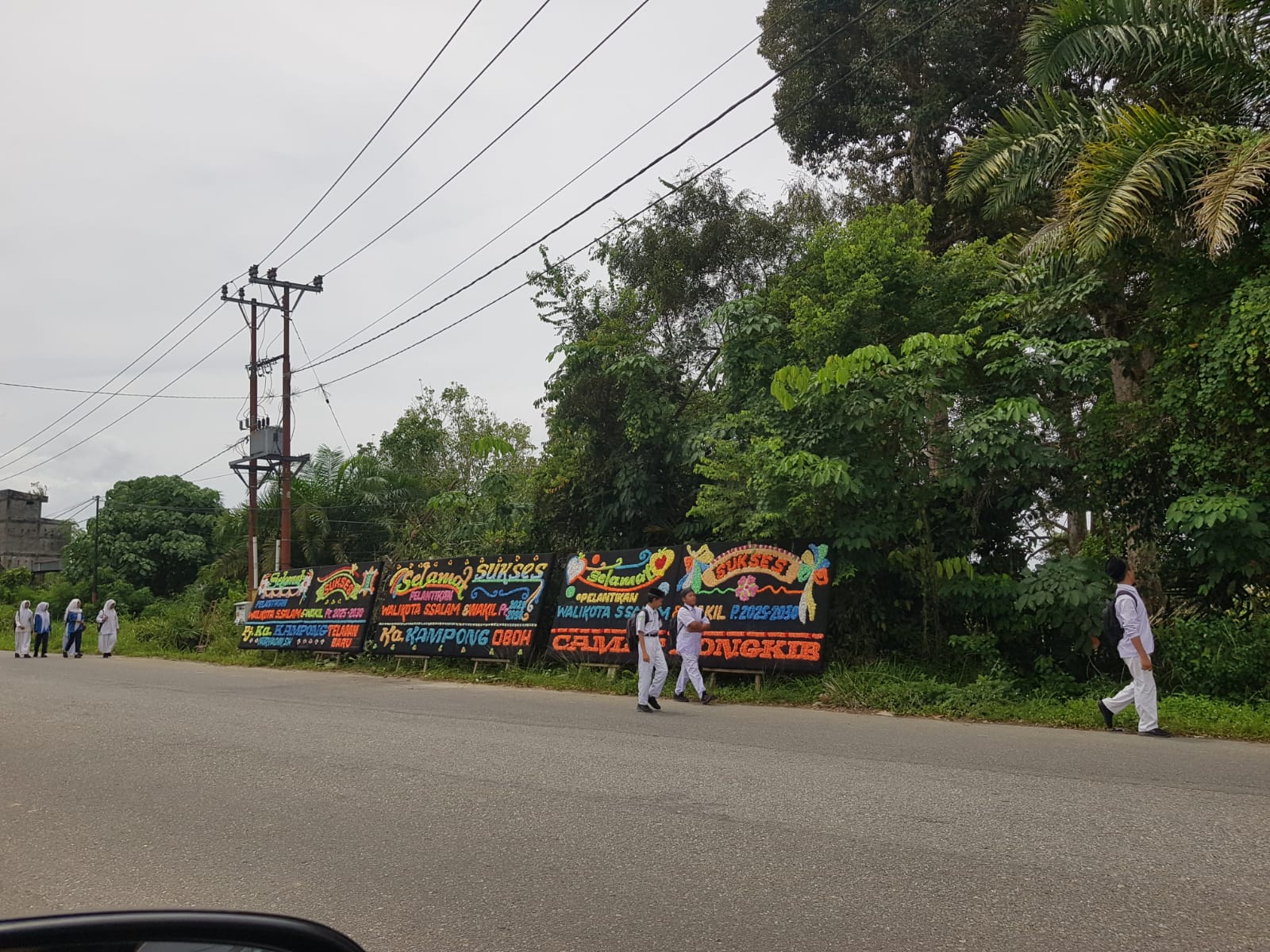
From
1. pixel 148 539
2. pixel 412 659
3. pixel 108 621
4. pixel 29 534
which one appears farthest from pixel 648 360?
pixel 29 534

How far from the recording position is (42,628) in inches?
1197

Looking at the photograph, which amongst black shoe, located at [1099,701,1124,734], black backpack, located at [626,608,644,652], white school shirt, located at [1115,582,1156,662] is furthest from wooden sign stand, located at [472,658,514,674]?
white school shirt, located at [1115,582,1156,662]

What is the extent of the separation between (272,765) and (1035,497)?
10716mm

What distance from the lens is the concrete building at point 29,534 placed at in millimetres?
74188

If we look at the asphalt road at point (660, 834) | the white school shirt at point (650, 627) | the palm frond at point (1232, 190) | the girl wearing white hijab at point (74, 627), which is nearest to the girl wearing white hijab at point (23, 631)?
the girl wearing white hijab at point (74, 627)

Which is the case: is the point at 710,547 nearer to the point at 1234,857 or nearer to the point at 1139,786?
the point at 1139,786

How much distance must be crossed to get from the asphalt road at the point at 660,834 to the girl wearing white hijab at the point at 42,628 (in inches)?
889

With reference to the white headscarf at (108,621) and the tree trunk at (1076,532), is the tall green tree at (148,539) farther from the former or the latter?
the tree trunk at (1076,532)

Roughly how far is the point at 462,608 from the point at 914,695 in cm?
1004

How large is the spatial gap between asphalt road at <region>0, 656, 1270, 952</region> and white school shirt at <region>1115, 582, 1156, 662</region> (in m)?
0.90

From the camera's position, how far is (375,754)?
9.09 m

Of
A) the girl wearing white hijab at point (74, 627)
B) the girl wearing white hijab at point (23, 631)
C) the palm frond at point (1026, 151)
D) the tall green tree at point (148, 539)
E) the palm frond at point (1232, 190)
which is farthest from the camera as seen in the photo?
the tall green tree at point (148, 539)

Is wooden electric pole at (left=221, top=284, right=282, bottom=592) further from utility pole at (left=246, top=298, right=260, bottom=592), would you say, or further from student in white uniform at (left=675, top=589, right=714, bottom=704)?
student in white uniform at (left=675, top=589, right=714, bottom=704)

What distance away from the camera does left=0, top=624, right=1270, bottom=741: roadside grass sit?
10.7 meters
